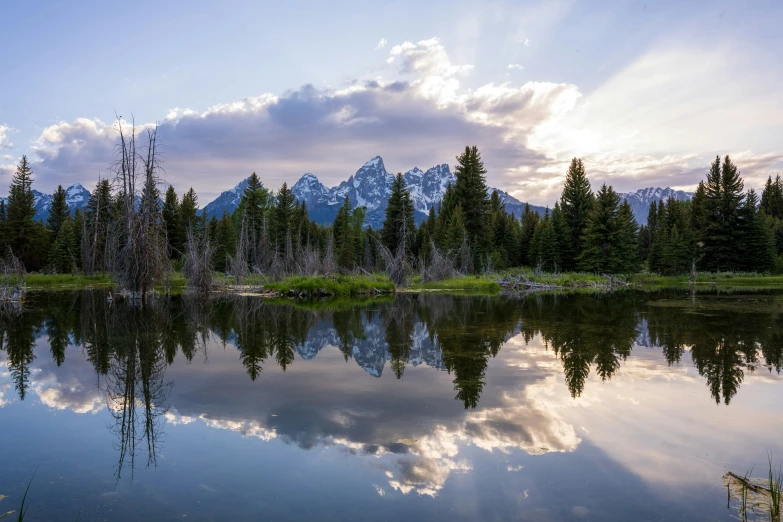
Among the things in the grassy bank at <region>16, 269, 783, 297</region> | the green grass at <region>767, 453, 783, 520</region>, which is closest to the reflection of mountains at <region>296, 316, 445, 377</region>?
the green grass at <region>767, 453, 783, 520</region>

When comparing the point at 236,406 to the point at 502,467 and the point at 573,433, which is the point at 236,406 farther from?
the point at 573,433

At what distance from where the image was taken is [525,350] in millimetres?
12594

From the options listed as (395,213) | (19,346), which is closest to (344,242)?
(395,213)

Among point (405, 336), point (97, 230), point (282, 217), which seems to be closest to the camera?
point (405, 336)

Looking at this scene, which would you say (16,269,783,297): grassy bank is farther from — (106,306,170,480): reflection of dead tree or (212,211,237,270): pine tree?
(106,306,170,480): reflection of dead tree

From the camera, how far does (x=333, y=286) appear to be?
3294 cm

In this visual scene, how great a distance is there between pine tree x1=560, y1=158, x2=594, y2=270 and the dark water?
43.8 m

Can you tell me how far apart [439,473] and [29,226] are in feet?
232

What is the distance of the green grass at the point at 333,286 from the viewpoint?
107 ft

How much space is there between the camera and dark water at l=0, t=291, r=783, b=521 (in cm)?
477

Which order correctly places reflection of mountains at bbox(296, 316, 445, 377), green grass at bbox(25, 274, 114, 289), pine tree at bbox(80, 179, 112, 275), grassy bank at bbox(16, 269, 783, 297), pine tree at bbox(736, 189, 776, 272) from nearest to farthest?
reflection of mountains at bbox(296, 316, 445, 377)
grassy bank at bbox(16, 269, 783, 297)
green grass at bbox(25, 274, 114, 289)
pine tree at bbox(80, 179, 112, 275)
pine tree at bbox(736, 189, 776, 272)

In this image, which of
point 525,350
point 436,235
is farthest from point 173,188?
point 525,350

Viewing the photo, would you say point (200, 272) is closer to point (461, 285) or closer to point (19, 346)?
point (19, 346)

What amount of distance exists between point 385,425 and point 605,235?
49.5 m
